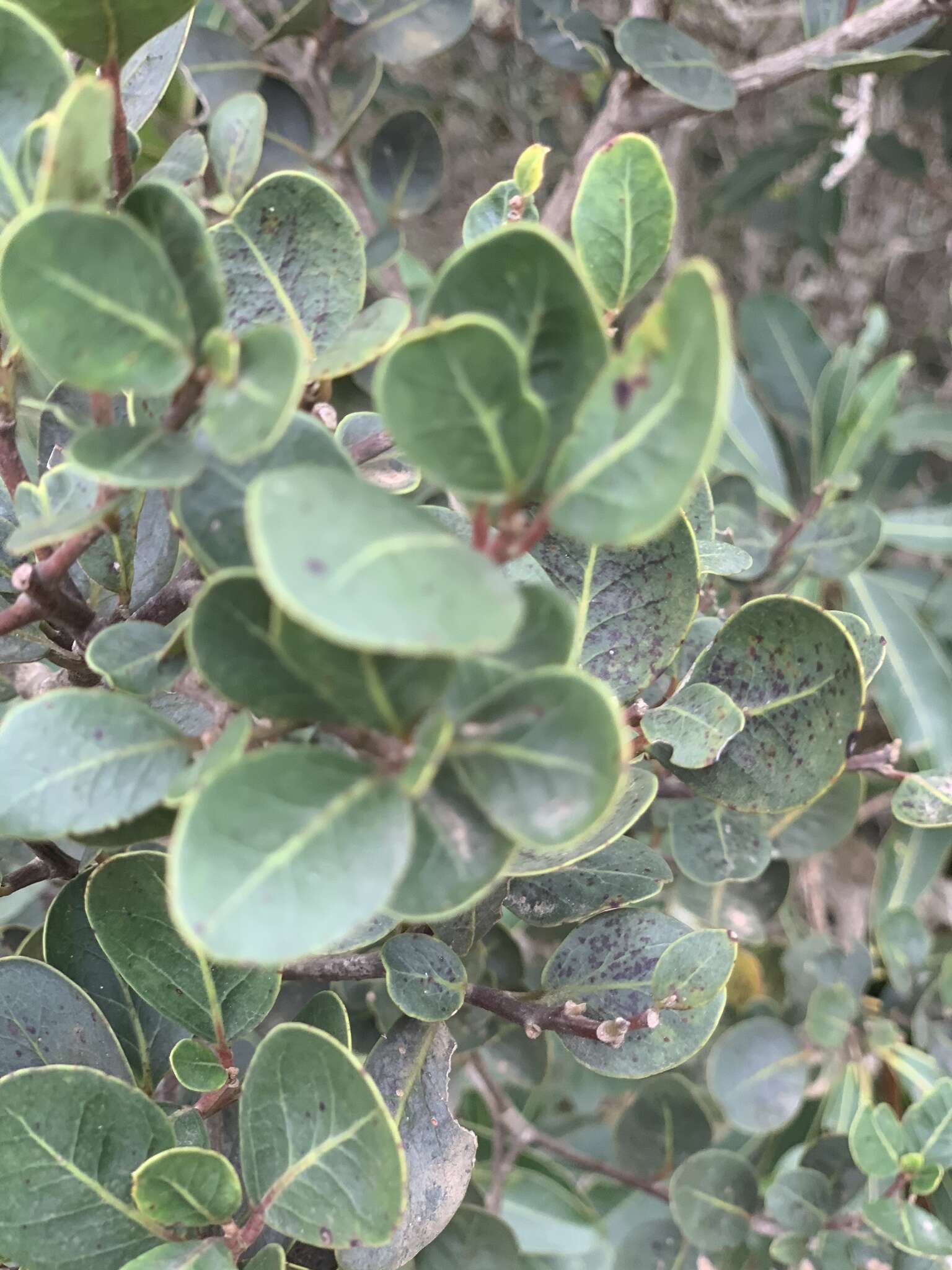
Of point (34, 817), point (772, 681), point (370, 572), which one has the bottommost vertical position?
point (772, 681)

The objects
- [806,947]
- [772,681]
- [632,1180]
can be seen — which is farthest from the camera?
[806,947]

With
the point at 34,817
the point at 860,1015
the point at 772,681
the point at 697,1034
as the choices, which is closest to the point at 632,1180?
the point at 860,1015

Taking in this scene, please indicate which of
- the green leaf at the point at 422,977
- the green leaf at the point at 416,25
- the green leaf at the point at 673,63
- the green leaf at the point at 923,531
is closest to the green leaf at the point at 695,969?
the green leaf at the point at 422,977

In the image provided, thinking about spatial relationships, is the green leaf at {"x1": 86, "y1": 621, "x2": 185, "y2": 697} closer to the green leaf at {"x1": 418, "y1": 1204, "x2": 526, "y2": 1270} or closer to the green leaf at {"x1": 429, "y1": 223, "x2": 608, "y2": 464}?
the green leaf at {"x1": 429, "y1": 223, "x2": 608, "y2": 464}

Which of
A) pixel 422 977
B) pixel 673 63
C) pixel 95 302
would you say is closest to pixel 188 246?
pixel 95 302

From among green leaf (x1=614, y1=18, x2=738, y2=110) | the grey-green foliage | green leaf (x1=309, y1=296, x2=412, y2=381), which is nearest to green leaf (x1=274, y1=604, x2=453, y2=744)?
the grey-green foliage

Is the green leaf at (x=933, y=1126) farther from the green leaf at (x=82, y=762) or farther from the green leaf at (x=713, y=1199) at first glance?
the green leaf at (x=82, y=762)

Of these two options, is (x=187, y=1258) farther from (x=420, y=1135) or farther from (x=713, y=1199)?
(x=713, y=1199)

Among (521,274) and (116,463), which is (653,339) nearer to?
(521,274)
